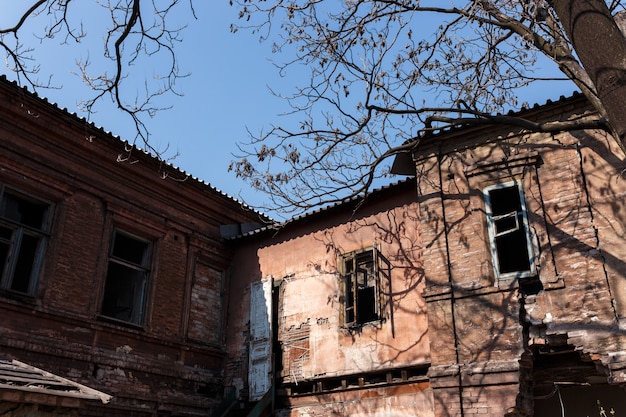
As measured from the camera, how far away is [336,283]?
1137 cm

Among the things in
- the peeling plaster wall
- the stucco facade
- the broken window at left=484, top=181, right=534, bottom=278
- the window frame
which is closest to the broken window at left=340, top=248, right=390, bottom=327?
the peeling plaster wall

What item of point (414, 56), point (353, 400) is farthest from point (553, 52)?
point (353, 400)

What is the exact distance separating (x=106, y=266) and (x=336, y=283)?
449cm

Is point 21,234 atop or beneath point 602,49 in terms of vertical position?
atop

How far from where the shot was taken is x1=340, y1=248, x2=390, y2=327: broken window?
10836mm

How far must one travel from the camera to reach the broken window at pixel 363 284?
10.8 metres

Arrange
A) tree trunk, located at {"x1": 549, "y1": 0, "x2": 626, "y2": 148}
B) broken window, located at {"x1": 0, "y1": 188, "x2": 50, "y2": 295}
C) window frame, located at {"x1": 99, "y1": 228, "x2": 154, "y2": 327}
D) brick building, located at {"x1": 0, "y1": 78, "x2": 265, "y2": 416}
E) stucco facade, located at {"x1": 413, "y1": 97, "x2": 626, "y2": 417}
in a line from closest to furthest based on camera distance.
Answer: tree trunk, located at {"x1": 549, "y1": 0, "x2": 626, "y2": 148} < stucco facade, located at {"x1": 413, "y1": 97, "x2": 626, "y2": 417} < broken window, located at {"x1": 0, "y1": 188, "x2": 50, "y2": 295} < brick building, located at {"x1": 0, "y1": 78, "x2": 265, "y2": 416} < window frame, located at {"x1": 99, "y1": 228, "x2": 154, "y2": 327}

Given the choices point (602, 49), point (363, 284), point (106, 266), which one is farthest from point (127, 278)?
point (602, 49)

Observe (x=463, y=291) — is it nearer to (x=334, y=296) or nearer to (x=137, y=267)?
(x=334, y=296)

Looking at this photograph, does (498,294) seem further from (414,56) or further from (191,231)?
(191,231)

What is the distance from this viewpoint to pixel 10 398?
675 cm

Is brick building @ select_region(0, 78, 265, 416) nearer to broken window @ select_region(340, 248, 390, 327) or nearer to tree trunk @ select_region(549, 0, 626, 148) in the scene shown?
broken window @ select_region(340, 248, 390, 327)

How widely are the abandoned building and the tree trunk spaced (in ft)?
16.1

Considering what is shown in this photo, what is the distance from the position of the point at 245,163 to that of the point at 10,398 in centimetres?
442
